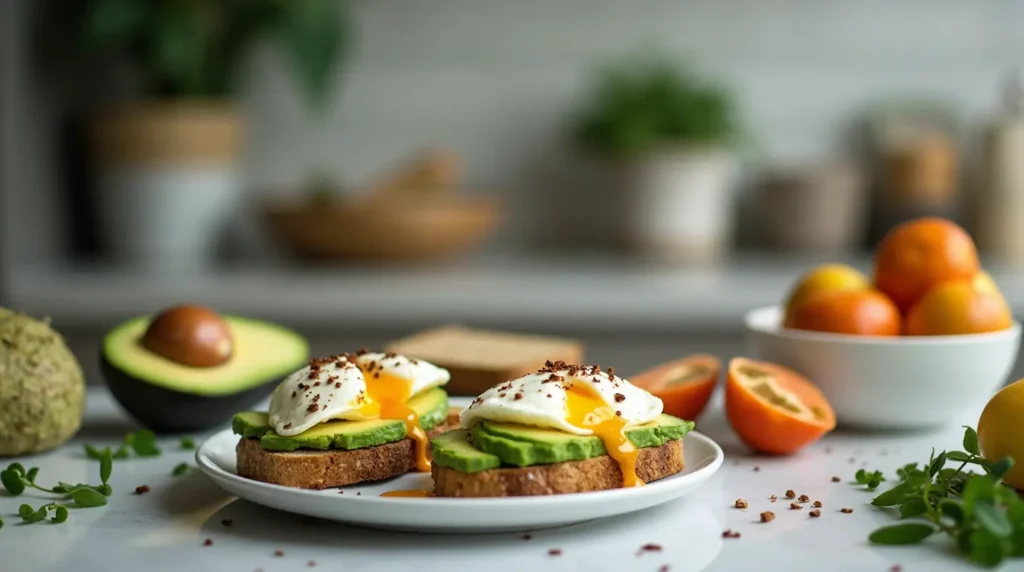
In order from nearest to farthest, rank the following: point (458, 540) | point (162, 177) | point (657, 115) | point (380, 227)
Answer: point (458, 540) < point (380, 227) < point (162, 177) < point (657, 115)

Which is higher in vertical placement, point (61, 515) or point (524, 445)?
point (524, 445)

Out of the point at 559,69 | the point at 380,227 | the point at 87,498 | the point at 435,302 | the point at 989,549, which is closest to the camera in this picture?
the point at 989,549

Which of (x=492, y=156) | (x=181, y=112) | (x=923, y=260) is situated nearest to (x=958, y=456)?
(x=923, y=260)

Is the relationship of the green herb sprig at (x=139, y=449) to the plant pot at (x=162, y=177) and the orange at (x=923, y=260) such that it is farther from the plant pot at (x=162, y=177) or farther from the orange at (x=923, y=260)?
the plant pot at (x=162, y=177)

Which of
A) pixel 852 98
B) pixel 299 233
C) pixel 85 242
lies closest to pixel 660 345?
pixel 299 233

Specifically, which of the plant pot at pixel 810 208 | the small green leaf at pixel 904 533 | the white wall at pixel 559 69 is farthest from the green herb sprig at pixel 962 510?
the white wall at pixel 559 69

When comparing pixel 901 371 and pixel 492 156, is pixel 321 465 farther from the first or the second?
pixel 492 156

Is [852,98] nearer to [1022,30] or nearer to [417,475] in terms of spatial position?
[1022,30]
